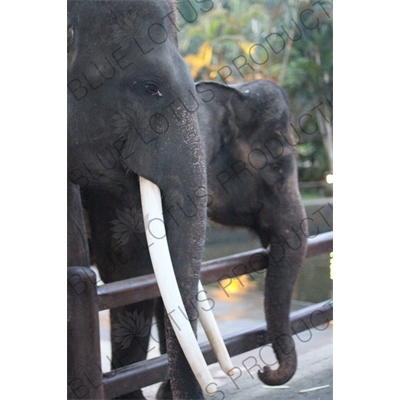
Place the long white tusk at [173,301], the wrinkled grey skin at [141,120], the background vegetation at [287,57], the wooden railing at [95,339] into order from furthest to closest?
the background vegetation at [287,57] → the wooden railing at [95,339] → the wrinkled grey skin at [141,120] → the long white tusk at [173,301]

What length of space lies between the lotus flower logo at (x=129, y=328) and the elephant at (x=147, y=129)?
603 mm

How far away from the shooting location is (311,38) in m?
17.0

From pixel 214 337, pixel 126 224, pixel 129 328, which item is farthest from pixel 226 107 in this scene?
pixel 214 337

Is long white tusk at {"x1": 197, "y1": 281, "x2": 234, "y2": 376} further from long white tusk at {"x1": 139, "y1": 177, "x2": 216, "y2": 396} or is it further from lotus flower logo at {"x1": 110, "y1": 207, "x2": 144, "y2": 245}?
lotus flower logo at {"x1": 110, "y1": 207, "x2": 144, "y2": 245}

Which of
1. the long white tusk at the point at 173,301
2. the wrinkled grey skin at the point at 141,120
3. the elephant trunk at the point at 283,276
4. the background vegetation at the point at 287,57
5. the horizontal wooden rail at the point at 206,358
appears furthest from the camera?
the background vegetation at the point at 287,57

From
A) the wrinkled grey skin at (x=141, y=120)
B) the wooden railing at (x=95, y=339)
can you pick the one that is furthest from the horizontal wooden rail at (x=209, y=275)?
the wrinkled grey skin at (x=141, y=120)

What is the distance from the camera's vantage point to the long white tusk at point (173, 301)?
211 centimetres

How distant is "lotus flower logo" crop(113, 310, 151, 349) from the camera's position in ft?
10.2

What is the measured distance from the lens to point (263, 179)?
10.2 ft

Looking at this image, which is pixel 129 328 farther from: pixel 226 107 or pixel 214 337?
pixel 226 107

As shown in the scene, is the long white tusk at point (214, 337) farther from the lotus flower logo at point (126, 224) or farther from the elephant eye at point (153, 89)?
the elephant eye at point (153, 89)

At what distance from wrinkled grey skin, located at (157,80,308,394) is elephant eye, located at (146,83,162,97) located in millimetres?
715
